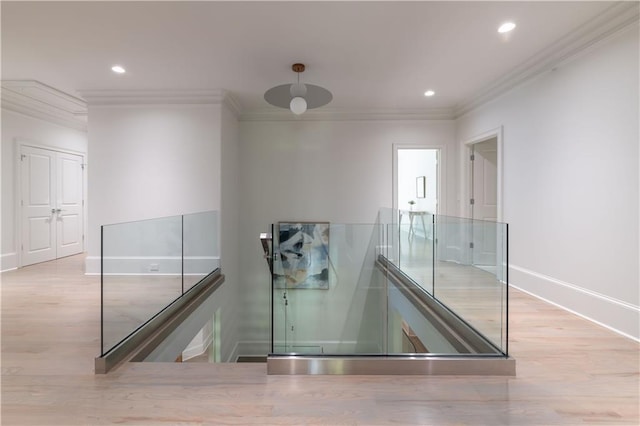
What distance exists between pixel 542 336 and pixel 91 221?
534 cm

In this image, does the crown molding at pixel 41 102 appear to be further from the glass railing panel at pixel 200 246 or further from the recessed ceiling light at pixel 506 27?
the recessed ceiling light at pixel 506 27

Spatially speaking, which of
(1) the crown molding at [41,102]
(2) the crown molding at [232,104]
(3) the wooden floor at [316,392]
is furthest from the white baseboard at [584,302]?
(1) the crown molding at [41,102]

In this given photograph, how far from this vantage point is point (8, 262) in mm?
4566

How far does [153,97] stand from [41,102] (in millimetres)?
1915

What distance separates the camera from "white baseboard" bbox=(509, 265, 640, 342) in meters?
2.27

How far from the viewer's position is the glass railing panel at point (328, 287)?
9.39ft

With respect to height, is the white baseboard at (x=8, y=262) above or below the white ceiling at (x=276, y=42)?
below

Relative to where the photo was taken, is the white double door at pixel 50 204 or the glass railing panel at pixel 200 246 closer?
the glass railing panel at pixel 200 246

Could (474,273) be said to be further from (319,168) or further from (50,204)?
(50,204)

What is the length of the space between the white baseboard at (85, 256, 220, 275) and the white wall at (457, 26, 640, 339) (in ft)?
12.6

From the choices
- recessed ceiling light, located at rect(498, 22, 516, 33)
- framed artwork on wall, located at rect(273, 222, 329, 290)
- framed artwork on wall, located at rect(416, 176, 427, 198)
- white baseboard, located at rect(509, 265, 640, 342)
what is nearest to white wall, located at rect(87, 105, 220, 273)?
framed artwork on wall, located at rect(273, 222, 329, 290)

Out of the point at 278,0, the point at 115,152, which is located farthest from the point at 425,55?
the point at 115,152

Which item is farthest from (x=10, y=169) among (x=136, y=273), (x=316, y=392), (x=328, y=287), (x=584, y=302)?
(x=584, y=302)

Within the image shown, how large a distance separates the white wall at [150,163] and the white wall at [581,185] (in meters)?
3.83
